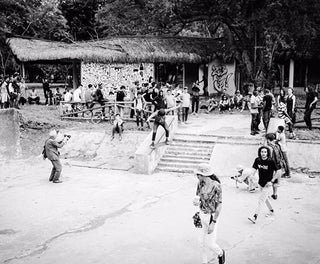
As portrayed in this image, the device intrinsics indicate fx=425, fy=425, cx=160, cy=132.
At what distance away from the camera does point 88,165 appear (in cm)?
1411

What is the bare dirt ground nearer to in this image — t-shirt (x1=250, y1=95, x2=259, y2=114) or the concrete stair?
t-shirt (x1=250, y1=95, x2=259, y2=114)

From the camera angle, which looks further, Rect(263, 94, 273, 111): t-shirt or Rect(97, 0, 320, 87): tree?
Rect(97, 0, 320, 87): tree

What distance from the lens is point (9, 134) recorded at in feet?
52.1

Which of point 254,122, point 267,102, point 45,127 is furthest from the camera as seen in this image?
point 45,127

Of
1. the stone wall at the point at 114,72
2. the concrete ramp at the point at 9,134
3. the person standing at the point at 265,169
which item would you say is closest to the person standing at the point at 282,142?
the person standing at the point at 265,169

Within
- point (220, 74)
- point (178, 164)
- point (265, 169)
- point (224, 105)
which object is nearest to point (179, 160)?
point (178, 164)

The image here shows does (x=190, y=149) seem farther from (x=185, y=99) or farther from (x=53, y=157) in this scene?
(x=53, y=157)

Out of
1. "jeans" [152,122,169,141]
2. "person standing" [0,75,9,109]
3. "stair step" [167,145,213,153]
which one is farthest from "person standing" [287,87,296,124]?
"person standing" [0,75,9,109]

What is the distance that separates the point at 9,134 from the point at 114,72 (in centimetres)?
961

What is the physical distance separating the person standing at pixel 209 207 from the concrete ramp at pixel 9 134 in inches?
414

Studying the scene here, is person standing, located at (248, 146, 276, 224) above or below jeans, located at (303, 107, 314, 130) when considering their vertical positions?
below

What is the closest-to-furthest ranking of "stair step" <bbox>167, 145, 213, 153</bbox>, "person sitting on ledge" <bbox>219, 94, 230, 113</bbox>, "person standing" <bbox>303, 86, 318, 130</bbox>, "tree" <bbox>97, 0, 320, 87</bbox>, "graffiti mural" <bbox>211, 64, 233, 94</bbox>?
"stair step" <bbox>167, 145, 213, 153</bbox>, "person standing" <bbox>303, 86, 318, 130</bbox>, "tree" <bbox>97, 0, 320, 87</bbox>, "person sitting on ledge" <bbox>219, 94, 230, 113</bbox>, "graffiti mural" <bbox>211, 64, 233, 94</bbox>

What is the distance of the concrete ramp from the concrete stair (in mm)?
5737

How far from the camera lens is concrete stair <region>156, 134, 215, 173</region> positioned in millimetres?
13312
